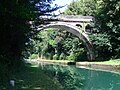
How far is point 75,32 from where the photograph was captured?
59969mm

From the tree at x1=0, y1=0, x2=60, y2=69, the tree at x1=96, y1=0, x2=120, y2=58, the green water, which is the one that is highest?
the tree at x1=96, y1=0, x2=120, y2=58

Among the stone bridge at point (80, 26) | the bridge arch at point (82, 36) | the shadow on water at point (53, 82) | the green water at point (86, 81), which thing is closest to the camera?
the shadow on water at point (53, 82)

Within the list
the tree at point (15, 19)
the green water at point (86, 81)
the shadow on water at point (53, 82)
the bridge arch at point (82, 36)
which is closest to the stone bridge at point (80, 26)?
the bridge arch at point (82, 36)

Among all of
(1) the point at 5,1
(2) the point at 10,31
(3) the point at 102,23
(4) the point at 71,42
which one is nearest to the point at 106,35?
(3) the point at 102,23

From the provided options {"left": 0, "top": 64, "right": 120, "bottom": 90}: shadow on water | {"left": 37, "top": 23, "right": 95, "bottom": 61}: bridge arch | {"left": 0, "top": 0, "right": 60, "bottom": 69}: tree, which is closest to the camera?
{"left": 0, "top": 0, "right": 60, "bottom": 69}: tree

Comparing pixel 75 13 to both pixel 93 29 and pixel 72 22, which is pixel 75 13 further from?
pixel 93 29

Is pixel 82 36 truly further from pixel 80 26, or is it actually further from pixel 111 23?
pixel 111 23

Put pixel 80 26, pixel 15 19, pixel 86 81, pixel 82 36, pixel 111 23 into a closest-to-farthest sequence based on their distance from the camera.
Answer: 1. pixel 15 19
2. pixel 86 81
3. pixel 111 23
4. pixel 82 36
5. pixel 80 26

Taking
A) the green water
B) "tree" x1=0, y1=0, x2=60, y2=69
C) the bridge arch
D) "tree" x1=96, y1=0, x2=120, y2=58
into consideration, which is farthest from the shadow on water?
the bridge arch

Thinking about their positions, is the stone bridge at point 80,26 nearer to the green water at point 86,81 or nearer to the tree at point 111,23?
the tree at point 111,23

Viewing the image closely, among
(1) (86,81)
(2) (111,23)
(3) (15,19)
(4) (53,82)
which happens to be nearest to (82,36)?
(2) (111,23)

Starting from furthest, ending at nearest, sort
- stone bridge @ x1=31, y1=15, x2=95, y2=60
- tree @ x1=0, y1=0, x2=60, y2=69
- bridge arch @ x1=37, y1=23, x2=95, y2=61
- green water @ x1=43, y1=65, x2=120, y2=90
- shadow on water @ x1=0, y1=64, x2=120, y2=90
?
1. stone bridge @ x1=31, y1=15, x2=95, y2=60
2. bridge arch @ x1=37, y1=23, x2=95, y2=61
3. green water @ x1=43, y1=65, x2=120, y2=90
4. shadow on water @ x1=0, y1=64, x2=120, y2=90
5. tree @ x1=0, y1=0, x2=60, y2=69

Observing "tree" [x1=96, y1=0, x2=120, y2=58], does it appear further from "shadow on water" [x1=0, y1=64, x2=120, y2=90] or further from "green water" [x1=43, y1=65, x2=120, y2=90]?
"shadow on water" [x1=0, y1=64, x2=120, y2=90]

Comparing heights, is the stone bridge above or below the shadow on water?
above
